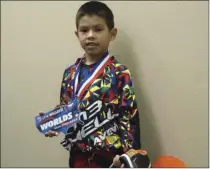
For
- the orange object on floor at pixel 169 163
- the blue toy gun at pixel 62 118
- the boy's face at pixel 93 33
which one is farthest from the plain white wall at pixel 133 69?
the blue toy gun at pixel 62 118

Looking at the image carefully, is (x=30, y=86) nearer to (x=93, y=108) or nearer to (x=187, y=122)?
(x=93, y=108)

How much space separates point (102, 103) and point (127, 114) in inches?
3.6

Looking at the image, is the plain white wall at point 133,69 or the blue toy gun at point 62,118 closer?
the blue toy gun at point 62,118

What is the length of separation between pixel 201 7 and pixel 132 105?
42 centimetres

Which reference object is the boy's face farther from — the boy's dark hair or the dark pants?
the dark pants

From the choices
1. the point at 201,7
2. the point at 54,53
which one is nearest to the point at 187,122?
the point at 201,7

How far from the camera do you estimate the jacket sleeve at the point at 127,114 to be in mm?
949

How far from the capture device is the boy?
3.14 feet

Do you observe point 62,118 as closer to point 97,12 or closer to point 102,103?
point 102,103

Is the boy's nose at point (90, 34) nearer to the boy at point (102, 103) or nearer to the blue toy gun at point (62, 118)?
the boy at point (102, 103)

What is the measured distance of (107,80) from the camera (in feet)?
3.18

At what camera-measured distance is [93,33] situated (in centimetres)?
96

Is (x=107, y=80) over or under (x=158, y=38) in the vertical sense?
under

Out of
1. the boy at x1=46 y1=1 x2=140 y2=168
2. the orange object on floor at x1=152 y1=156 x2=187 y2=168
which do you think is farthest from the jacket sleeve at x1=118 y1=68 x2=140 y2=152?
the orange object on floor at x1=152 y1=156 x2=187 y2=168
